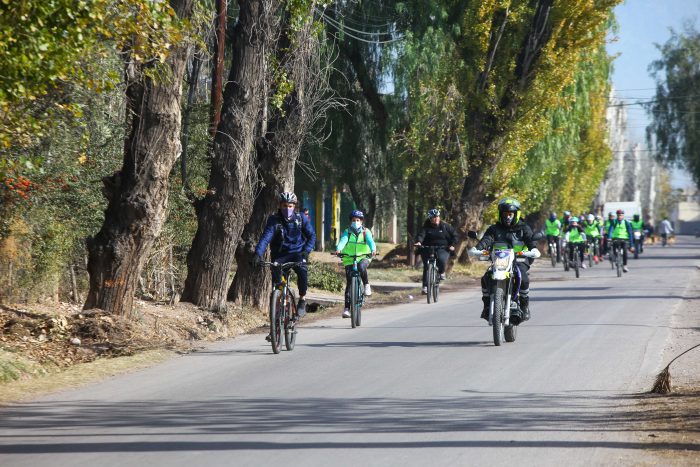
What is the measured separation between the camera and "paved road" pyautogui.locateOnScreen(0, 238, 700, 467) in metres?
7.36

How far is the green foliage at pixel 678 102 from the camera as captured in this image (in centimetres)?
6338

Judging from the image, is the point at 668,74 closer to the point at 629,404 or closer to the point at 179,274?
the point at 179,274

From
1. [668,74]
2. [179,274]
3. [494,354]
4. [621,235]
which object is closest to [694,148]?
[668,74]

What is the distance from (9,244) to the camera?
14805mm

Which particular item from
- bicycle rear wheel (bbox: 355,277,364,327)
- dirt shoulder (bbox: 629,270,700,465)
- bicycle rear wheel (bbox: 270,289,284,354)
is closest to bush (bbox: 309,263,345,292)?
bicycle rear wheel (bbox: 355,277,364,327)

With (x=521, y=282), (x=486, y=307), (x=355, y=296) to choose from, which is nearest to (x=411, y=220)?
(x=355, y=296)

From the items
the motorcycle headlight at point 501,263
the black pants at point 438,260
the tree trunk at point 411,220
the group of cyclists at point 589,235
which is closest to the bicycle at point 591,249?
the group of cyclists at point 589,235

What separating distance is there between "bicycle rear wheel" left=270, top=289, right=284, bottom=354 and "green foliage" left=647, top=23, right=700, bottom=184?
53.6 m

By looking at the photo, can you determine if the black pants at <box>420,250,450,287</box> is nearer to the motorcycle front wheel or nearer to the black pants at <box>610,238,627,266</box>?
the motorcycle front wheel

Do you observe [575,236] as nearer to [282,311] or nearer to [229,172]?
[229,172]

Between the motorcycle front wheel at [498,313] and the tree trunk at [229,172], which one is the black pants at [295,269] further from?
the tree trunk at [229,172]

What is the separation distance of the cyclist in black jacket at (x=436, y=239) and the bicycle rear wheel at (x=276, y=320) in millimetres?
9950

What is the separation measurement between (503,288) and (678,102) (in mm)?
53955

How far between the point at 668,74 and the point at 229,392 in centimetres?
5946
